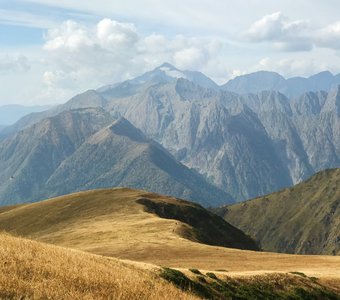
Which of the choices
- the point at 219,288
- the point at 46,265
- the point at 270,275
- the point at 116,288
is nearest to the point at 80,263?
the point at 46,265

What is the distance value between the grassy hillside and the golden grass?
19935 millimetres

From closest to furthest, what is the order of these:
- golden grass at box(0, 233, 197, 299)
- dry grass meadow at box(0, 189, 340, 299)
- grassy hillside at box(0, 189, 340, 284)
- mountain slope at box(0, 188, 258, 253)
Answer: golden grass at box(0, 233, 197, 299)
dry grass meadow at box(0, 189, 340, 299)
grassy hillside at box(0, 189, 340, 284)
mountain slope at box(0, 188, 258, 253)

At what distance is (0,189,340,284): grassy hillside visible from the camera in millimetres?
55844

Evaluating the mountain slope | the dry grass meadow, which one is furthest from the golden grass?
the mountain slope

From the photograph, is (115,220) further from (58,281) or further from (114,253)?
(58,281)

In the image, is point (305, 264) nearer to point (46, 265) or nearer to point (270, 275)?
point (270, 275)

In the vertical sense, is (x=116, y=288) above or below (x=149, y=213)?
above

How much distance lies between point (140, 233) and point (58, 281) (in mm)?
65677

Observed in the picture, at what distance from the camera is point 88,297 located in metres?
15.1

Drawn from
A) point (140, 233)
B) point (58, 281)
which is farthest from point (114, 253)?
point (58, 281)

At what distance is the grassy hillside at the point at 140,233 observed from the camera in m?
55.8

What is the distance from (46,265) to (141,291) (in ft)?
14.4

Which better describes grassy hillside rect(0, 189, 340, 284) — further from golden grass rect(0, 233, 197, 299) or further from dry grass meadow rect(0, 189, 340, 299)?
golden grass rect(0, 233, 197, 299)

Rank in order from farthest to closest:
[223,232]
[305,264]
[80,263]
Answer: [223,232], [305,264], [80,263]
